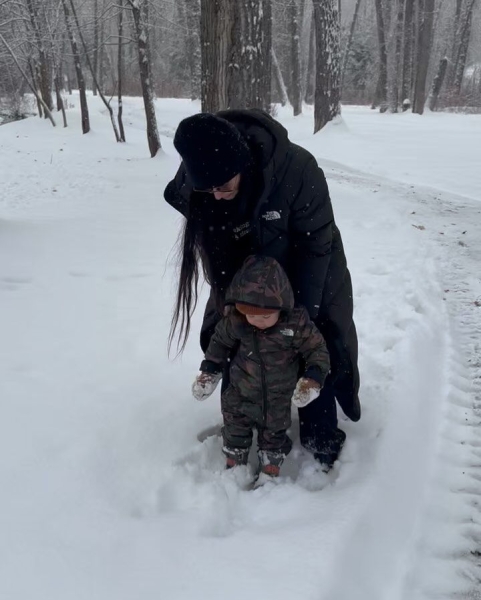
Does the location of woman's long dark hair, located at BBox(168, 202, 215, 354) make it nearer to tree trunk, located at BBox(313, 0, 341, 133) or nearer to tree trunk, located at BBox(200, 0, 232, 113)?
tree trunk, located at BBox(200, 0, 232, 113)

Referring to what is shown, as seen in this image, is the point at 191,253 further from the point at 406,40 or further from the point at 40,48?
the point at 406,40

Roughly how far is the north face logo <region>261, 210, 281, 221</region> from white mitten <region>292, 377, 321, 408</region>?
69cm

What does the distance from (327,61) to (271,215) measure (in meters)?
12.2

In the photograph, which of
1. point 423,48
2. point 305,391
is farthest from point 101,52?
point 305,391

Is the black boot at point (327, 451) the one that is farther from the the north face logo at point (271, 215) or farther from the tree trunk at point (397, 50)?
the tree trunk at point (397, 50)

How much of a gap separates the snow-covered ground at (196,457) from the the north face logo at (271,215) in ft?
4.03

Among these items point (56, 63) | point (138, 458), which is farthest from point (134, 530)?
point (56, 63)

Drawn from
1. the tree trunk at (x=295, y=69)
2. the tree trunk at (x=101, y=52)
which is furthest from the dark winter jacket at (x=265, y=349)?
the tree trunk at (x=295, y=69)

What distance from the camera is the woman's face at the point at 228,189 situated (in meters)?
1.91

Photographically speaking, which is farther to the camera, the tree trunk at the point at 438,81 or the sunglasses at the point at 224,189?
the tree trunk at the point at 438,81

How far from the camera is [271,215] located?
6.72 ft

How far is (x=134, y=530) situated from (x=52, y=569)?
332mm

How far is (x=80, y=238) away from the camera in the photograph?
621 centimetres

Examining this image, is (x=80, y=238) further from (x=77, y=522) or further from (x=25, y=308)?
(x=77, y=522)
